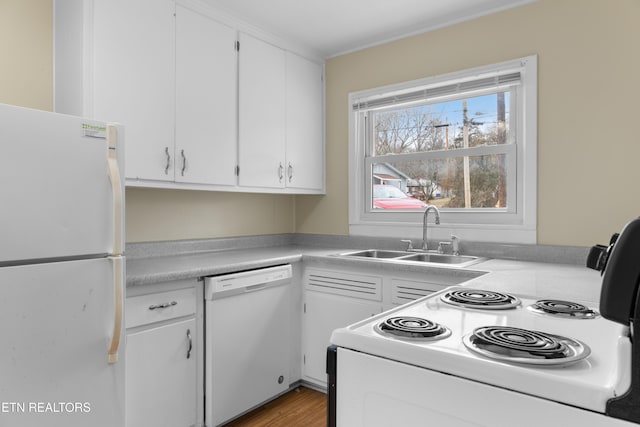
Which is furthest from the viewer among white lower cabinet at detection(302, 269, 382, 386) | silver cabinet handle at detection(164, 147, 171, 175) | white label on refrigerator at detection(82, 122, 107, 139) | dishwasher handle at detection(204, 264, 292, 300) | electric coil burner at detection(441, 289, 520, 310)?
white lower cabinet at detection(302, 269, 382, 386)

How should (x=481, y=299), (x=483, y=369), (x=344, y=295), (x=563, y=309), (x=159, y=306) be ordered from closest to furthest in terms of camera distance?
(x=483, y=369)
(x=563, y=309)
(x=481, y=299)
(x=159, y=306)
(x=344, y=295)

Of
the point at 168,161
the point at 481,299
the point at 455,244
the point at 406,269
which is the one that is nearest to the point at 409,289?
the point at 406,269

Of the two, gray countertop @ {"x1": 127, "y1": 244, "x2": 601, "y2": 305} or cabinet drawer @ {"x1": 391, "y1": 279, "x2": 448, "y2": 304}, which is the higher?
gray countertop @ {"x1": 127, "y1": 244, "x2": 601, "y2": 305}

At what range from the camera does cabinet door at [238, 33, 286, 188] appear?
8.89 ft

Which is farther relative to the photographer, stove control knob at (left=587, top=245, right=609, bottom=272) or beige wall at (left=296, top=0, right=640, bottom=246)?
beige wall at (left=296, top=0, right=640, bottom=246)

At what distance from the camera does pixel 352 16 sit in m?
2.69

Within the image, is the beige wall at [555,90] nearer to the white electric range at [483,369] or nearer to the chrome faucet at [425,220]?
the chrome faucet at [425,220]

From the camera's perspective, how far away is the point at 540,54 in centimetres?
241

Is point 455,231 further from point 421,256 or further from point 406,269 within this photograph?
point 406,269

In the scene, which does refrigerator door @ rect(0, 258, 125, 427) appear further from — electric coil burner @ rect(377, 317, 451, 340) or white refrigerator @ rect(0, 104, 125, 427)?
electric coil burner @ rect(377, 317, 451, 340)

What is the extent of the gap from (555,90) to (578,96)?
0.43 feet

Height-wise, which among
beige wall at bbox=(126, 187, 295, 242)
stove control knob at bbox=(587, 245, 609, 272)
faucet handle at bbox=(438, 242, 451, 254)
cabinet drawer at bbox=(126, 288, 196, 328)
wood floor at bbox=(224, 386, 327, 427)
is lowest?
wood floor at bbox=(224, 386, 327, 427)

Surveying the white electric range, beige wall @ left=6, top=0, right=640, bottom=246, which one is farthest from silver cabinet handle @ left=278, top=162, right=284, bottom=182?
the white electric range

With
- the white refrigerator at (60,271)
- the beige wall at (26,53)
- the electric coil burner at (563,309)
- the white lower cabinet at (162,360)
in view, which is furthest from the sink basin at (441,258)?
the beige wall at (26,53)
